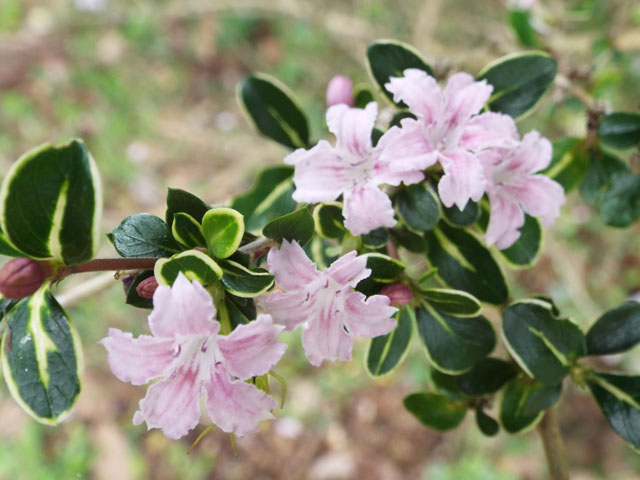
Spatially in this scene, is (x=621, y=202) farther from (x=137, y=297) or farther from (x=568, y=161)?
(x=137, y=297)

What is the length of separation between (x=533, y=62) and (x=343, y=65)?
2.28 metres

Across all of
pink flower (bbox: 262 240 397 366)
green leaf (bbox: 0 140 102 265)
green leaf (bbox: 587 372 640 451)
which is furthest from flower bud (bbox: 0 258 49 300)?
green leaf (bbox: 587 372 640 451)

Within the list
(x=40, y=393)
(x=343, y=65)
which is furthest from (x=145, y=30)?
(x=40, y=393)

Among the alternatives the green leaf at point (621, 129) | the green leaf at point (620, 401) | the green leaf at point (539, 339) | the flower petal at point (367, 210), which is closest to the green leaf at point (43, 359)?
the flower petal at point (367, 210)

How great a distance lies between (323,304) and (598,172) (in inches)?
24.4

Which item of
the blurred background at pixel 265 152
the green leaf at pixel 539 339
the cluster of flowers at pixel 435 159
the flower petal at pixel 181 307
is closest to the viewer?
the flower petal at pixel 181 307

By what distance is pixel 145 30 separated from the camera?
3.21 m

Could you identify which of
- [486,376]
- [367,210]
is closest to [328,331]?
[367,210]

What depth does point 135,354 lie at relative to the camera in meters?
0.58

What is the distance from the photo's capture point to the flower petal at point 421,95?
Answer: 0.69 m

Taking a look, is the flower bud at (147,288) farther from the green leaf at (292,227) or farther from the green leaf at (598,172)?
the green leaf at (598,172)

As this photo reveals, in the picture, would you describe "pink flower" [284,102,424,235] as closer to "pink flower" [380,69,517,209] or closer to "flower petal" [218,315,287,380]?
"pink flower" [380,69,517,209]

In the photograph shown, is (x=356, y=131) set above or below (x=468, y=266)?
above

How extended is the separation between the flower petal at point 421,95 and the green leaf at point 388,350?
274mm
